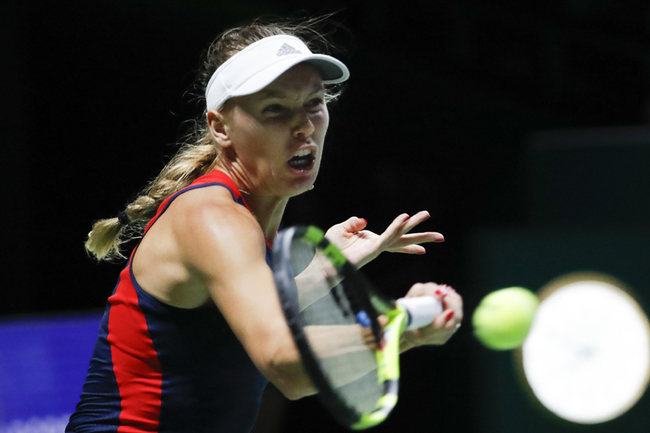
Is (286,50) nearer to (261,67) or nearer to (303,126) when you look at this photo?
(261,67)

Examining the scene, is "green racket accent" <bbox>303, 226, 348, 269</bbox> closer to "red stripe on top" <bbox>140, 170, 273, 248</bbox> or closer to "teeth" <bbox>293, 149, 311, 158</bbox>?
"red stripe on top" <bbox>140, 170, 273, 248</bbox>

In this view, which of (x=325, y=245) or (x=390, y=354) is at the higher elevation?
(x=325, y=245)

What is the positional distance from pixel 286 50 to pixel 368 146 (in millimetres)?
3409

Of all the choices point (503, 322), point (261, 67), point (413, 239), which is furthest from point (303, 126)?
point (503, 322)

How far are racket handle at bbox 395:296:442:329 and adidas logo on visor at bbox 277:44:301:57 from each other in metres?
0.66

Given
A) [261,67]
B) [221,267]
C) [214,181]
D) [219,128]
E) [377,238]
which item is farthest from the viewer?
[377,238]

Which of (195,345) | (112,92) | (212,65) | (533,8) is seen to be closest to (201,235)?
(195,345)

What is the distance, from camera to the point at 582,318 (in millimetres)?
4574

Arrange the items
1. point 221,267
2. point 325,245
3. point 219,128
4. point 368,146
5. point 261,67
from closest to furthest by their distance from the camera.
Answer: point 221,267 < point 325,245 < point 261,67 < point 219,128 < point 368,146

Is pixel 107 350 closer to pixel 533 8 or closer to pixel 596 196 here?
pixel 596 196

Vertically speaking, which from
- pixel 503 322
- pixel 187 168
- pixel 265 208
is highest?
pixel 187 168

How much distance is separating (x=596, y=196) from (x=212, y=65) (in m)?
3.27

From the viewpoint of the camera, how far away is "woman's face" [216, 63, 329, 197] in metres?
1.74

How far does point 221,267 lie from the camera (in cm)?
138
